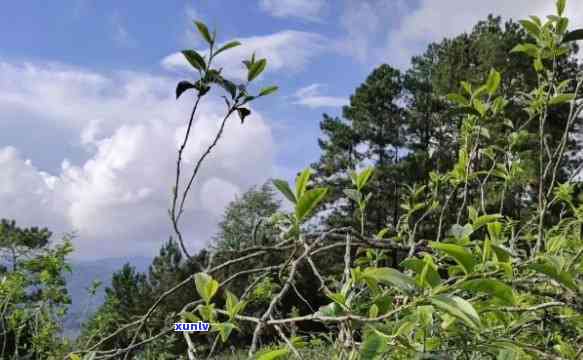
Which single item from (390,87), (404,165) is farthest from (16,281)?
(390,87)

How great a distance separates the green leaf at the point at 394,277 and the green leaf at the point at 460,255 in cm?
4

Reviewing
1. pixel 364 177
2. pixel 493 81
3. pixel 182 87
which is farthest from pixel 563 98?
pixel 182 87

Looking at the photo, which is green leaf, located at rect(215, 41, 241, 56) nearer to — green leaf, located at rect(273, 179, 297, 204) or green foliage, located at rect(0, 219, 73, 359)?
green leaf, located at rect(273, 179, 297, 204)

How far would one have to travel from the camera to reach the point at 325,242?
2.59ft

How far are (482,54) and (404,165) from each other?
4.20 meters

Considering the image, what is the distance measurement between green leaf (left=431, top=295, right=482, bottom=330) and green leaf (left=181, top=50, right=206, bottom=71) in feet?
2.08

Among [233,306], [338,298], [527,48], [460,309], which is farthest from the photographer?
[527,48]

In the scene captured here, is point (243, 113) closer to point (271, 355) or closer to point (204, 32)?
point (204, 32)

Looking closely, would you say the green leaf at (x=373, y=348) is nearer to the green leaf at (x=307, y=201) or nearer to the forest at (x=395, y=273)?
the forest at (x=395, y=273)

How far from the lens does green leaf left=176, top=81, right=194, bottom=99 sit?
0.95 m

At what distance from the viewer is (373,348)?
503mm

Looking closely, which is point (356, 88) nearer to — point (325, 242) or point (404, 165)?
point (404, 165)

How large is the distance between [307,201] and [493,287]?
0.77 feet

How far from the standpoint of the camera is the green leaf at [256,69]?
1036 millimetres
